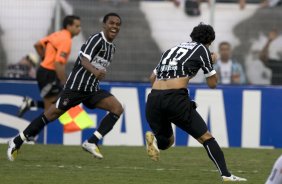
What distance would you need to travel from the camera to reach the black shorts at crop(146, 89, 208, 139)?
11.1 m

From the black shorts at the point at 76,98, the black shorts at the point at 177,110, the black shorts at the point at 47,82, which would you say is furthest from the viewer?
the black shorts at the point at 47,82

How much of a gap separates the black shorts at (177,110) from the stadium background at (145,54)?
615 cm

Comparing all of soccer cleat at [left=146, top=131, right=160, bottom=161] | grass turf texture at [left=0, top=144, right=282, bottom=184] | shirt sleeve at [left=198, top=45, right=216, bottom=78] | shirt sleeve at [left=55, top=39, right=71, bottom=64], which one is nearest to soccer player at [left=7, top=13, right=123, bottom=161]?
grass turf texture at [left=0, top=144, right=282, bottom=184]

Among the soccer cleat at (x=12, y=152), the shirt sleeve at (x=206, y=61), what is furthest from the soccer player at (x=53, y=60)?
the shirt sleeve at (x=206, y=61)

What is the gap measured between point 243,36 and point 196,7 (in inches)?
44.5

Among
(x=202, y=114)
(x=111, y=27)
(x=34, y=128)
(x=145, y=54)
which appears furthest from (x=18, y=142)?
(x=145, y=54)

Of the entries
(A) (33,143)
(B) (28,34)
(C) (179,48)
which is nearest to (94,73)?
(C) (179,48)

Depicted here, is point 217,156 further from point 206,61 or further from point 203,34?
point 203,34

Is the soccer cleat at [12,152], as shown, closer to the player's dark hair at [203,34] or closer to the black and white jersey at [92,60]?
the black and white jersey at [92,60]

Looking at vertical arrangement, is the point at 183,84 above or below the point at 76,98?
above

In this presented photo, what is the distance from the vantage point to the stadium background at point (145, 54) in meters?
17.5

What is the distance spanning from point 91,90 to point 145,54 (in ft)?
15.3

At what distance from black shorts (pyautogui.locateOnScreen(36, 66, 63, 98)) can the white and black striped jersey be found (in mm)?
5853

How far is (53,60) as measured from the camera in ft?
55.8
